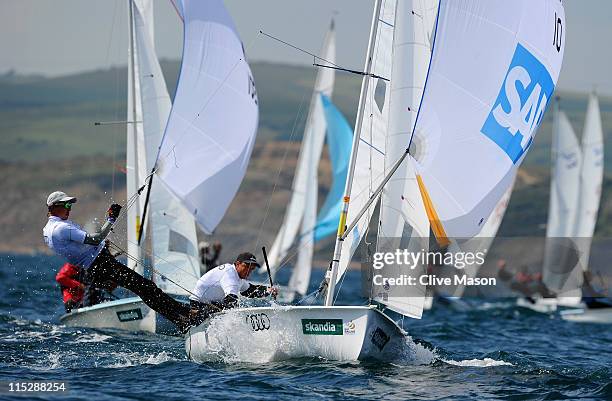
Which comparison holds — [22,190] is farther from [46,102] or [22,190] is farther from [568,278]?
[568,278]

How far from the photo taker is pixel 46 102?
6688 inches

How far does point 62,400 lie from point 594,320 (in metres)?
16.2

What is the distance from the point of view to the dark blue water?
391 inches

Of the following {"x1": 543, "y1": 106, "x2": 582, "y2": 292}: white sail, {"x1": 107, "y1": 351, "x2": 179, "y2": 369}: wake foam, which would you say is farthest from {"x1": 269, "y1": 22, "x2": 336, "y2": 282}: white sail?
{"x1": 107, "y1": 351, "x2": 179, "y2": 369}: wake foam

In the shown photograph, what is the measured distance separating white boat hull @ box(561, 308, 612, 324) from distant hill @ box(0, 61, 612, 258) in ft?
110

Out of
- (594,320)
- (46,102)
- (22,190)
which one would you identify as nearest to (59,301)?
(594,320)

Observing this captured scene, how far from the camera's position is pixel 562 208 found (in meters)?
29.4

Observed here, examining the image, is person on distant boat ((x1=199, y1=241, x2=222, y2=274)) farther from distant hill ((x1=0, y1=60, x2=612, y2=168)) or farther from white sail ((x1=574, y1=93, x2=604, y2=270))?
distant hill ((x1=0, y1=60, x2=612, y2=168))

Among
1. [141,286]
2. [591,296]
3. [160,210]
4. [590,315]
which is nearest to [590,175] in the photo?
[591,296]

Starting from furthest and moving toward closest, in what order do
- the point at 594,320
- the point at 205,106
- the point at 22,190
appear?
the point at 22,190 → the point at 594,320 → the point at 205,106

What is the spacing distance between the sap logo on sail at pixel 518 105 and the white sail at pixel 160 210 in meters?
6.84

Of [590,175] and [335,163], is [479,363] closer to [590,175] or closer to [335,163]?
[335,163]

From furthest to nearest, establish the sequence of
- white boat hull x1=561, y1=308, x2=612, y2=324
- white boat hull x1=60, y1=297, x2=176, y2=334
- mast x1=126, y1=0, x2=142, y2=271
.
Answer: white boat hull x1=561, y1=308, x2=612, y2=324 < mast x1=126, y1=0, x2=142, y2=271 < white boat hull x1=60, y1=297, x2=176, y2=334

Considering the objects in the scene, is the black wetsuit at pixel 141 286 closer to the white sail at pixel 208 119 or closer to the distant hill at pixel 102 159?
the white sail at pixel 208 119
